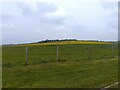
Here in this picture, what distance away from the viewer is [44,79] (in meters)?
15.6

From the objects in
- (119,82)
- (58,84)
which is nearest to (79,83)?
(58,84)

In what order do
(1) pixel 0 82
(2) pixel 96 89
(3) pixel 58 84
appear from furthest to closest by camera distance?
(1) pixel 0 82, (3) pixel 58 84, (2) pixel 96 89

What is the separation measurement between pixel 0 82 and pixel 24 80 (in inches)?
42.7

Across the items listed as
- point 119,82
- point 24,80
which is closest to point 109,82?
point 119,82

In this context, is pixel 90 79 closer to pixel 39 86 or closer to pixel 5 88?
pixel 39 86

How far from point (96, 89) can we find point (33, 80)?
3.68 metres

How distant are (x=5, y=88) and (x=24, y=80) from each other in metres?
2.13

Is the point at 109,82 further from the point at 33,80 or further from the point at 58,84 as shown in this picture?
the point at 33,80

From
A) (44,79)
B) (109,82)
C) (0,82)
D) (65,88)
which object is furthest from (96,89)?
(0,82)

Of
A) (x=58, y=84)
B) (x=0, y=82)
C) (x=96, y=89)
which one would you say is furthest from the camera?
(x=0, y=82)

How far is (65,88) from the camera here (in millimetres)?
12898

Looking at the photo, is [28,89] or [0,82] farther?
[0,82]

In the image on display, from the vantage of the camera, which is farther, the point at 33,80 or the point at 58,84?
the point at 33,80

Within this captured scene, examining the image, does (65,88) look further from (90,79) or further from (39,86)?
(90,79)
